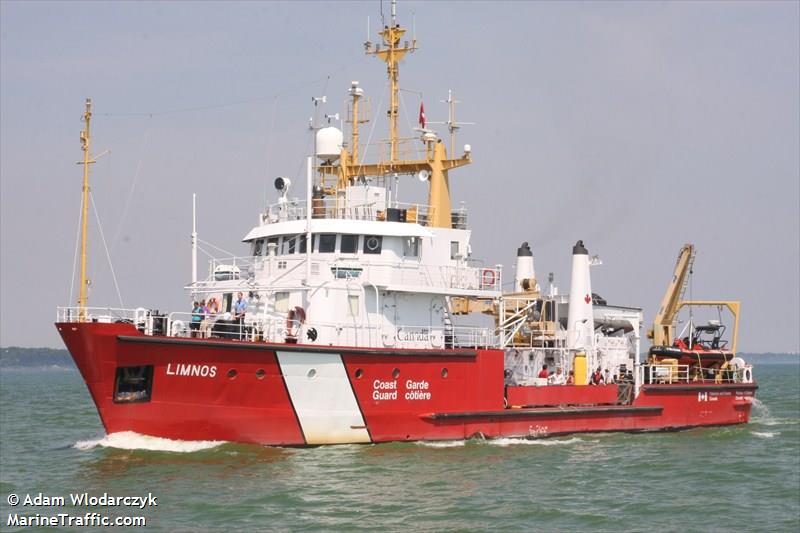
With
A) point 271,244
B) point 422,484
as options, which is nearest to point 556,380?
point 271,244

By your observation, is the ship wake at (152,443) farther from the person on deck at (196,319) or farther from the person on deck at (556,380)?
the person on deck at (556,380)

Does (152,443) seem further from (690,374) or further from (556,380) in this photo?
(690,374)

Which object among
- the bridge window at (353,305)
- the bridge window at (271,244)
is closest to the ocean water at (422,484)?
the bridge window at (353,305)

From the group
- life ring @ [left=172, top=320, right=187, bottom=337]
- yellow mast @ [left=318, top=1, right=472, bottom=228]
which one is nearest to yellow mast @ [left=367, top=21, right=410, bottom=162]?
yellow mast @ [left=318, top=1, right=472, bottom=228]

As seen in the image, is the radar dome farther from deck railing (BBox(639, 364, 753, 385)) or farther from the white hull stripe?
deck railing (BBox(639, 364, 753, 385))

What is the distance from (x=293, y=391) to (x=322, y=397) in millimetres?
645

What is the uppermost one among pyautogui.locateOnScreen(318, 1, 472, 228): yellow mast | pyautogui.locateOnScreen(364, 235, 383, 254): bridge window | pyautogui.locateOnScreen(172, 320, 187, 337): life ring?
pyautogui.locateOnScreen(318, 1, 472, 228): yellow mast

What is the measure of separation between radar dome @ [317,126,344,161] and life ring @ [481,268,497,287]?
4.45m

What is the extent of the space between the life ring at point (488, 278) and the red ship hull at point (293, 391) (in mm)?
1833

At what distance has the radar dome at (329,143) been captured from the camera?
83.5 feet

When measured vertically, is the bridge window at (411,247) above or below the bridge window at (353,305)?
above

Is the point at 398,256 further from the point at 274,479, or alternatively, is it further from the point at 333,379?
the point at 274,479

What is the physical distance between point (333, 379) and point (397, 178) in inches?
269

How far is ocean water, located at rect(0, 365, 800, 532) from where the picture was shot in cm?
1642
